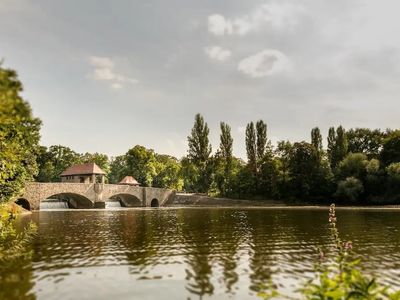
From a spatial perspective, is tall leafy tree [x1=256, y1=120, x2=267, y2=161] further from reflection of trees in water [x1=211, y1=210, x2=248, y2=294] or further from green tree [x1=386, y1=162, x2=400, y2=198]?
reflection of trees in water [x1=211, y1=210, x2=248, y2=294]

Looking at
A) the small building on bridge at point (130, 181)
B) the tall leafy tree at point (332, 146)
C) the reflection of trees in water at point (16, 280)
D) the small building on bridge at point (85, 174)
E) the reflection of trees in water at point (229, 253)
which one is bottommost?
the reflection of trees in water at point (229, 253)

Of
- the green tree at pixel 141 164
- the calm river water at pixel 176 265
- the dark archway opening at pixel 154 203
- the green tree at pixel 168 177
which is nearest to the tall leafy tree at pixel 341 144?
the dark archway opening at pixel 154 203

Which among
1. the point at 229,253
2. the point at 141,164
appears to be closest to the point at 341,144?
the point at 141,164

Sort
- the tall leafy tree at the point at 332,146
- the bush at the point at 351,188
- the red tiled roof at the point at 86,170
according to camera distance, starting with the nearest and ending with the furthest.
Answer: the bush at the point at 351,188 < the red tiled roof at the point at 86,170 < the tall leafy tree at the point at 332,146

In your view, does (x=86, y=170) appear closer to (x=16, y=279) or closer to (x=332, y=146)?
(x=332, y=146)

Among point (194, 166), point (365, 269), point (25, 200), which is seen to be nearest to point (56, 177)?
point (194, 166)

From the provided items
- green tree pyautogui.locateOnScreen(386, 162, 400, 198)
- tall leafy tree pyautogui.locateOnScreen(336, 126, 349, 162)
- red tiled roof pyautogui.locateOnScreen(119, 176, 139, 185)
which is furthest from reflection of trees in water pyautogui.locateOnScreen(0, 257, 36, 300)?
tall leafy tree pyautogui.locateOnScreen(336, 126, 349, 162)

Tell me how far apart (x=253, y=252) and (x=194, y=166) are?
80.6m

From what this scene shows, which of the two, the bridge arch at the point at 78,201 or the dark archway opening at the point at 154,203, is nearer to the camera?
the bridge arch at the point at 78,201

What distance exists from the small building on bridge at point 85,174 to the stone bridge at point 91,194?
853 centimetres

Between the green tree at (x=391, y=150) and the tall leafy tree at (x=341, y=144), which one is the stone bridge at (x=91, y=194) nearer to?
the tall leafy tree at (x=341, y=144)

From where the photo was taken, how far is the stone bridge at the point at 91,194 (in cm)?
5809

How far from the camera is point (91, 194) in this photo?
69.4 metres

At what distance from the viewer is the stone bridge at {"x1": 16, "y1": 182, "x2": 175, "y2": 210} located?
58.1 meters
